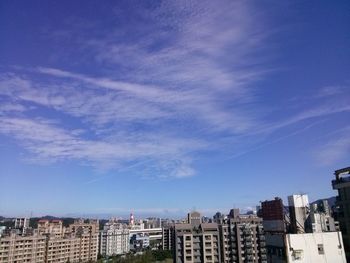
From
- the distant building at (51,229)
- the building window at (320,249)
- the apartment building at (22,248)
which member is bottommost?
the apartment building at (22,248)

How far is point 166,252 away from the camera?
5975 cm

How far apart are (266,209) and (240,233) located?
395cm

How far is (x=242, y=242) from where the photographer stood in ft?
120

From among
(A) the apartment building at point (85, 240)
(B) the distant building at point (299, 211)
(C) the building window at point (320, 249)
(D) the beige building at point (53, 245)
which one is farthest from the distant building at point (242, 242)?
(A) the apartment building at point (85, 240)

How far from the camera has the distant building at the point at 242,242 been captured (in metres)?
36.0

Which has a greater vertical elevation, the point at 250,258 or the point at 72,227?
the point at 72,227

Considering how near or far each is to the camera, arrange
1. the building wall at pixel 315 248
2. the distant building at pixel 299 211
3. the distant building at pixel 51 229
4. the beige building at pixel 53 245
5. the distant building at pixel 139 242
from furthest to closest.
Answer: the distant building at pixel 139 242 → the distant building at pixel 51 229 → the beige building at pixel 53 245 → the distant building at pixel 299 211 → the building wall at pixel 315 248

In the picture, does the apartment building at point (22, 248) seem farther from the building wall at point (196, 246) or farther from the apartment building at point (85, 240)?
the building wall at point (196, 246)

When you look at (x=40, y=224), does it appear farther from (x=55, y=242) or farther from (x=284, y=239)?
(x=284, y=239)

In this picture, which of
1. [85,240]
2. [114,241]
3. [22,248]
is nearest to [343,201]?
[22,248]

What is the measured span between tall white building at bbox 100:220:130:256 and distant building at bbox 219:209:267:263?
4262 centimetres

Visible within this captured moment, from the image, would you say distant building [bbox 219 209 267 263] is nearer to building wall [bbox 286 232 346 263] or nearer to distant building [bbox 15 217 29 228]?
building wall [bbox 286 232 346 263]

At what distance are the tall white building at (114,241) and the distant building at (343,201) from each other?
62193 mm

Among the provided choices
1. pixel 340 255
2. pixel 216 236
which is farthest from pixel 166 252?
pixel 340 255
